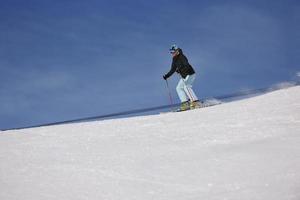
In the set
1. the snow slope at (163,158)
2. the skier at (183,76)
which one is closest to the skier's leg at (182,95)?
the skier at (183,76)

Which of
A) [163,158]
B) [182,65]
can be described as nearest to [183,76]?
[182,65]

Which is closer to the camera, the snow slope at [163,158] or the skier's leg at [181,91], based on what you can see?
the snow slope at [163,158]

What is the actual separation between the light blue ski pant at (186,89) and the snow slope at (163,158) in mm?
4154

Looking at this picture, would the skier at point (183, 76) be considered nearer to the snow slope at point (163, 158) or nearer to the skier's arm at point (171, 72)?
the skier's arm at point (171, 72)

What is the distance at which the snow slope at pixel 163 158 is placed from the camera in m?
5.90

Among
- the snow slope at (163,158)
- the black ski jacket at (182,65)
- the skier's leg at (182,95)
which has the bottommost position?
the snow slope at (163,158)

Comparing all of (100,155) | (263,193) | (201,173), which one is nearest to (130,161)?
(100,155)

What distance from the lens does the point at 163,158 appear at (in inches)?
282

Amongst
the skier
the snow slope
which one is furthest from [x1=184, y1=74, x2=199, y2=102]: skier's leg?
the snow slope

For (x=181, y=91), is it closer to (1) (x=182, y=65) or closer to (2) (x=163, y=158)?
(1) (x=182, y=65)

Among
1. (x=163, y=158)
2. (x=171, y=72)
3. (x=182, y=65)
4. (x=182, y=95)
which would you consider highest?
(x=171, y=72)

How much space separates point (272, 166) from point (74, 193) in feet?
8.77

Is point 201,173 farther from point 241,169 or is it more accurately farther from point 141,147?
point 141,147

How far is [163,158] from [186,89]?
731cm
